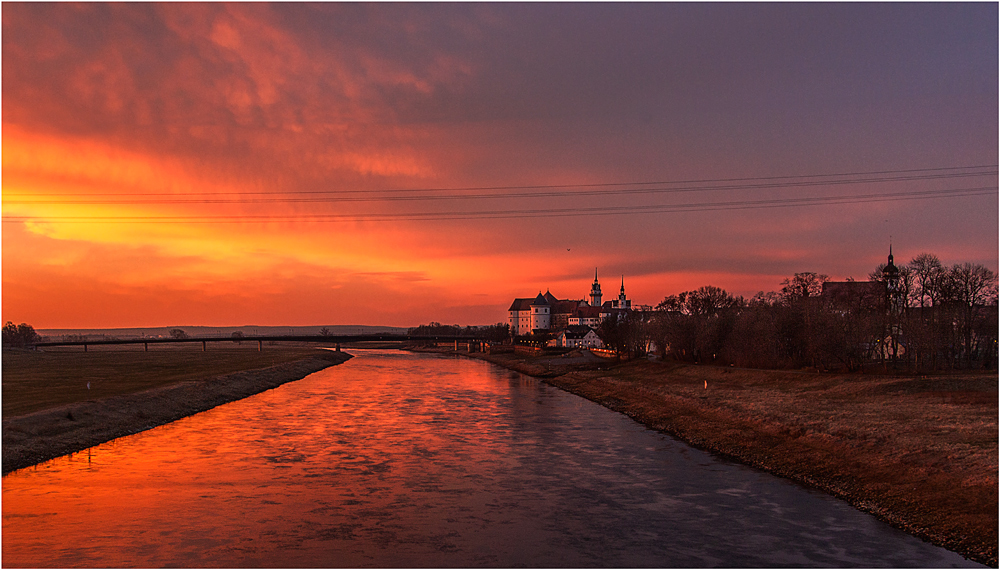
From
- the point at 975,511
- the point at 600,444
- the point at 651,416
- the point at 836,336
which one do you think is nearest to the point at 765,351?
the point at 836,336

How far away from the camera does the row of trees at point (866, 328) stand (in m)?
64.5

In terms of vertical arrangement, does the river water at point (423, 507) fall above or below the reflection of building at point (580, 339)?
below

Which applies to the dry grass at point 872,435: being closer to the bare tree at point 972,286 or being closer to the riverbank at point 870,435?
the riverbank at point 870,435

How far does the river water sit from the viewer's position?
1984cm

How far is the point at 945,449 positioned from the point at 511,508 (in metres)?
19.6

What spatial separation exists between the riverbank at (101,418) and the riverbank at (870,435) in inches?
1504

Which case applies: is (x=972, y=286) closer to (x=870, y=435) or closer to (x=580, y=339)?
(x=870, y=435)

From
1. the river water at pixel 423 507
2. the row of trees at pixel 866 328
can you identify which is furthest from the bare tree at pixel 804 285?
the river water at pixel 423 507

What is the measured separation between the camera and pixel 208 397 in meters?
63.4

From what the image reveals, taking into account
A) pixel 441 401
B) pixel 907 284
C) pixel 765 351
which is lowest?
pixel 441 401

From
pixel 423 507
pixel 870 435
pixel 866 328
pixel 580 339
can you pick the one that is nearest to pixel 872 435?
pixel 870 435

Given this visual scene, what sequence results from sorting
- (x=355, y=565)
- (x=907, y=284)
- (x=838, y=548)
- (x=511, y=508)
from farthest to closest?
(x=907, y=284) < (x=511, y=508) < (x=838, y=548) < (x=355, y=565)

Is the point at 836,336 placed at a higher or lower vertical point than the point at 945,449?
higher

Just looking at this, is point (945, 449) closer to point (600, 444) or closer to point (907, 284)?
point (600, 444)
